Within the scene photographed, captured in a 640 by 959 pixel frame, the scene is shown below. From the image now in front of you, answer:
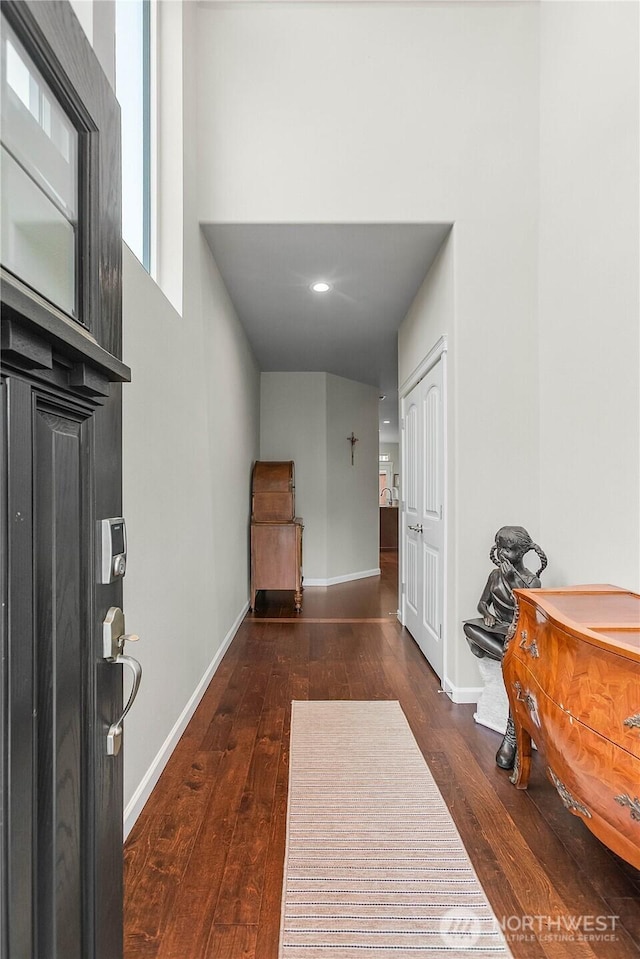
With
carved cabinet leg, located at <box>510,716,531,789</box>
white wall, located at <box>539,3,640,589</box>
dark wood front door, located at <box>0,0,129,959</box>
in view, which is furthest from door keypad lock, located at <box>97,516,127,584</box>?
white wall, located at <box>539,3,640,589</box>

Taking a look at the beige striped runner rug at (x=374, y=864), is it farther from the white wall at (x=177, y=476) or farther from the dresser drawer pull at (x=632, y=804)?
the white wall at (x=177, y=476)

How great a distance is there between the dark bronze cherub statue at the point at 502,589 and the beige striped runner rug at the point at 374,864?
22.2 inches

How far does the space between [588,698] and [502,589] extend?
3.65 feet

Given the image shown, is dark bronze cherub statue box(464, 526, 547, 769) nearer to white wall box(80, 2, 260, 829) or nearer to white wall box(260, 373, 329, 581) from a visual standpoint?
white wall box(80, 2, 260, 829)

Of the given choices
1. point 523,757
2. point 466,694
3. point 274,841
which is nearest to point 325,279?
point 466,694

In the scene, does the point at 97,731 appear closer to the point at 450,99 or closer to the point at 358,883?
the point at 358,883

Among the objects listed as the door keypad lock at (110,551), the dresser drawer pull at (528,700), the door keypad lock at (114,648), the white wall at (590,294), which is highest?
the white wall at (590,294)

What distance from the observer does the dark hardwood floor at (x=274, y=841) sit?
1453 millimetres

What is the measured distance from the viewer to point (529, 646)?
6.46 feet

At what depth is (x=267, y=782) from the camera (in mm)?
2217

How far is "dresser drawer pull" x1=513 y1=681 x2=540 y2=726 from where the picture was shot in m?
1.85

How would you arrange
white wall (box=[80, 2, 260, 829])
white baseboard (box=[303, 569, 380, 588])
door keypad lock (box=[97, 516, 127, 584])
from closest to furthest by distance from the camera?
door keypad lock (box=[97, 516, 127, 584]) → white wall (box=[80, 2, 260, 829]) → white baseboard (box=[303, 569, 380, 588])

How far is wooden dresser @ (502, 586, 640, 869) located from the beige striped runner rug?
413 millimetres

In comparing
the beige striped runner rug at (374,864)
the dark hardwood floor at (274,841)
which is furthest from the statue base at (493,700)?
the beige striped runner rug at (374,864)
